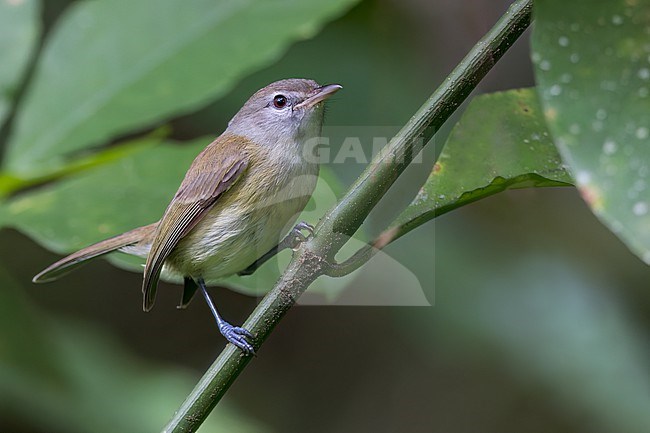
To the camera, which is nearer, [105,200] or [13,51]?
[105,200]

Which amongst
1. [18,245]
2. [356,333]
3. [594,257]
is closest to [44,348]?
[18,245]

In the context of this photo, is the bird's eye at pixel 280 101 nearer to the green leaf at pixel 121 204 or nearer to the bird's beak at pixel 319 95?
the bird's beak at pixel 319 95

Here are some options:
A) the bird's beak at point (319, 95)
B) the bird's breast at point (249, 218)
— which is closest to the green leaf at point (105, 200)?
the bird's breast at point (249, 218)

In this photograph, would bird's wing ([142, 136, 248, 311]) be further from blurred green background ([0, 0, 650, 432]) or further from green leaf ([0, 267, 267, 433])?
green leaf ([0, 267, 267, 433])

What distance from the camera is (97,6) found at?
2045 mm

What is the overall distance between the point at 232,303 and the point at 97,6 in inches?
86.4

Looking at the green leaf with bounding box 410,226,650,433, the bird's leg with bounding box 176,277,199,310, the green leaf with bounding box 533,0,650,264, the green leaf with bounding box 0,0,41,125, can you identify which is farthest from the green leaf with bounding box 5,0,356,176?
the green leaf with bounding box 410,226,650,433

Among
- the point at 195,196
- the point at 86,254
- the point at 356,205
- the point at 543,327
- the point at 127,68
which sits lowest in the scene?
the point at 86,254

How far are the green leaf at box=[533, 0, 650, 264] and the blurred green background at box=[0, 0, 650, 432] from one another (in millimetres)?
1360

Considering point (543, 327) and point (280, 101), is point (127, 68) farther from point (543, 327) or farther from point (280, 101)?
point (543, 327)

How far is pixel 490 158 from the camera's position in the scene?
1329 mm

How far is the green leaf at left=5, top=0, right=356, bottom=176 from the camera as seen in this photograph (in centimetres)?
193

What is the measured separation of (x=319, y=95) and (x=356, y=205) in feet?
3.51

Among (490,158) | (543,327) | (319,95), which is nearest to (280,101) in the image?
(319,95)
